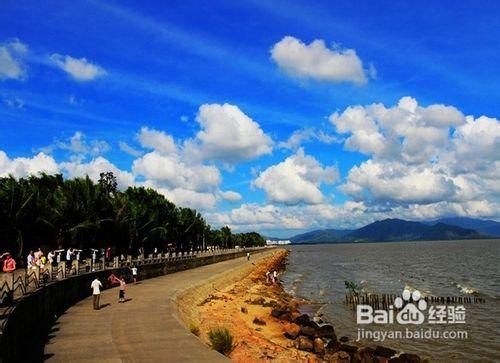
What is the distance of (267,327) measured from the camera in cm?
2797

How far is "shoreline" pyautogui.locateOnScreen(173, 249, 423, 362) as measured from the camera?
19531 millimetres

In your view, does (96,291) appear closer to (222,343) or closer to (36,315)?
(36,315)

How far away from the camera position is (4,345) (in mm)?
11008

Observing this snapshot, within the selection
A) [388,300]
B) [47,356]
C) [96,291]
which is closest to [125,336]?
[47,356]

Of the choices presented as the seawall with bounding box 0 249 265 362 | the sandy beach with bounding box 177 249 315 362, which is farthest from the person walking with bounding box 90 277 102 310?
the sandy beach with bounding box 177 249 315 362

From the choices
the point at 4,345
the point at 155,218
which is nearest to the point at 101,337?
the point at 4,345

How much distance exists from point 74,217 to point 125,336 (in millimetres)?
35189

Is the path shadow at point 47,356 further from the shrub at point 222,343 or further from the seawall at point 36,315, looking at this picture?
the shrub at point 222,343

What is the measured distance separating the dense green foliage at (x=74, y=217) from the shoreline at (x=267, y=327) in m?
17.1

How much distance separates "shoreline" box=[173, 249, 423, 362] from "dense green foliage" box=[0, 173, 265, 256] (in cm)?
1712

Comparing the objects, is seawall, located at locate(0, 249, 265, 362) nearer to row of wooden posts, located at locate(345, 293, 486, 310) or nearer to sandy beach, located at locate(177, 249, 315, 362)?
sandy beach, located at locate(177, 249, 315, 362)

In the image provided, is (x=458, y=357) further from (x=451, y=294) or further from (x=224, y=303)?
(x=451, y=294)

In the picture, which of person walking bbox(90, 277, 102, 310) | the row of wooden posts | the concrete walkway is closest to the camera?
the concrete walkway

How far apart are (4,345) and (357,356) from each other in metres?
14.6
